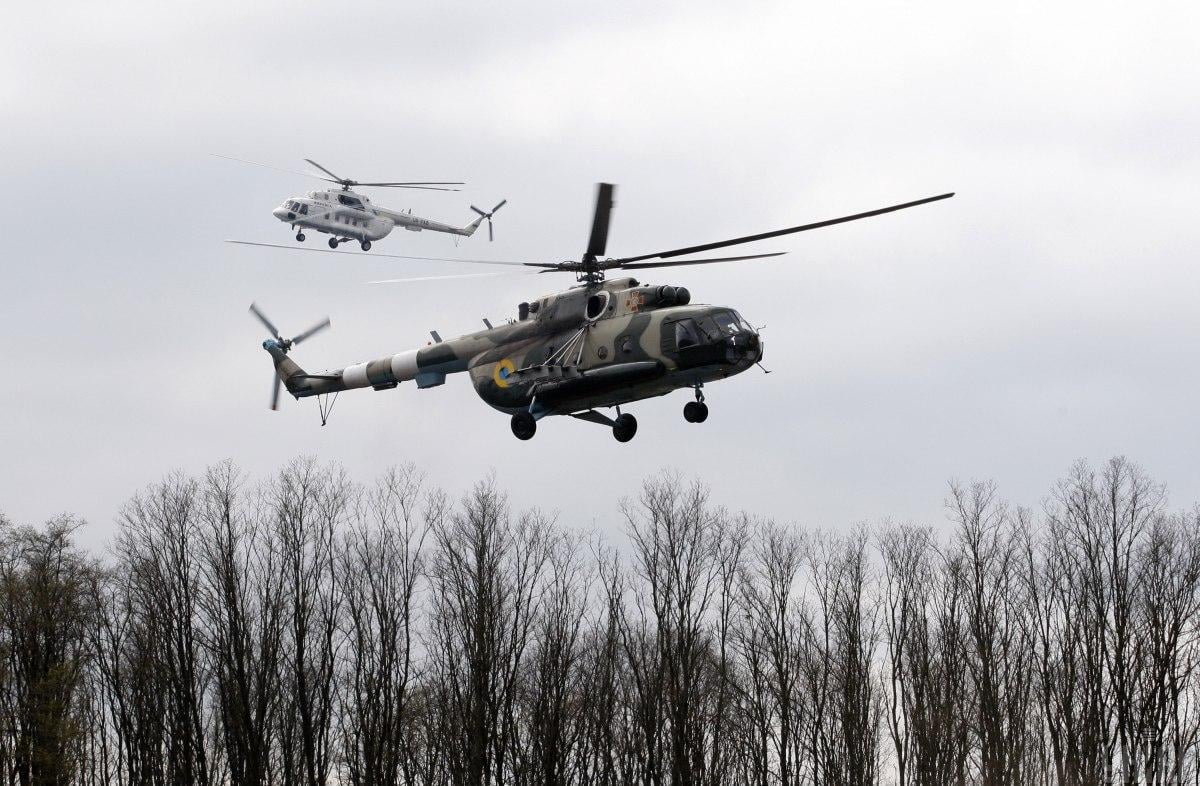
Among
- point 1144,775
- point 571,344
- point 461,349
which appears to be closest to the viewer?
point 571,344

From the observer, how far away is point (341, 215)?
75562mm

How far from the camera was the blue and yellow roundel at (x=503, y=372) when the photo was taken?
35.2m

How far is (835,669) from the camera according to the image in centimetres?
5288

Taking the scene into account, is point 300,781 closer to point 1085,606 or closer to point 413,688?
point 413,688

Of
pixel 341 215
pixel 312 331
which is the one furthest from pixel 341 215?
pixel 312 331

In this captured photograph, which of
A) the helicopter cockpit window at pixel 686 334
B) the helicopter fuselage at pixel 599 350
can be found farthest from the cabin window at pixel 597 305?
the helicopter cockpit window at pixel 686 334

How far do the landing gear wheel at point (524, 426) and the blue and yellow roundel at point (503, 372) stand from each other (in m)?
0.72

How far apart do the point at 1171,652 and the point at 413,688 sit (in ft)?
72.8

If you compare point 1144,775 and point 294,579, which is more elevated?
point 294,579

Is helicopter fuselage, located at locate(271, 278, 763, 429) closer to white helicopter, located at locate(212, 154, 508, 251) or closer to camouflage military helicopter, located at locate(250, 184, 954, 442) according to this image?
camouflage military helicopter, located at locate(250, 184, 954, 442)

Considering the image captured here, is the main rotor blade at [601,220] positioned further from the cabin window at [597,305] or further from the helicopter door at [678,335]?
the helicopter door at [678,335]

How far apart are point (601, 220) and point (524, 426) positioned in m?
4.46

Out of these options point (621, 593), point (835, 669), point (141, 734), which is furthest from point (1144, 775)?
point (141, 734)

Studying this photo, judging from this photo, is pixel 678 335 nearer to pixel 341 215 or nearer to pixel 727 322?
pixel 727 322
